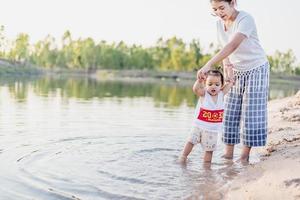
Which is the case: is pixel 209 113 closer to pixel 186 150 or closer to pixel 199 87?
pixel 199 87

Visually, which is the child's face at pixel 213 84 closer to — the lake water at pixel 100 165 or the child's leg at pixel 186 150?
the child's leg at pixel 186 150

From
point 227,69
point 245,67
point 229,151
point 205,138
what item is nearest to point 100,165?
point 205,138

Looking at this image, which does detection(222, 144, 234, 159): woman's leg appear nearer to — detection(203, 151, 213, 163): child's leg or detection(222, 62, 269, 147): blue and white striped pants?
detection(222, 62, 269, 147): blue and white striped pants

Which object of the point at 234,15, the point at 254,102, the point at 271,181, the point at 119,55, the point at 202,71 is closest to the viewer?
the point at 271,181

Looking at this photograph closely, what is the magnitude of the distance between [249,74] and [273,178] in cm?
185

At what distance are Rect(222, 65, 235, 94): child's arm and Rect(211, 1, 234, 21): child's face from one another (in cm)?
61

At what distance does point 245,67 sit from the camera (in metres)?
5.34

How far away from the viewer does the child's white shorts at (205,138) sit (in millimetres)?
5167

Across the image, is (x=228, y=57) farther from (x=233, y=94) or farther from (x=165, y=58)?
(x=165, y=58)

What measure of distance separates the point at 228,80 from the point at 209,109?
1.57 feet

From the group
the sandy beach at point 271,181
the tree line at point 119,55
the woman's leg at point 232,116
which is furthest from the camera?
the tree line at point 119,55

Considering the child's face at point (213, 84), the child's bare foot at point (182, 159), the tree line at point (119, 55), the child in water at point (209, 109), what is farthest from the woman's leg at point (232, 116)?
the tree line at point (119, 55)

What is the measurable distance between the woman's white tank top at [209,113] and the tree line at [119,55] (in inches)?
3085

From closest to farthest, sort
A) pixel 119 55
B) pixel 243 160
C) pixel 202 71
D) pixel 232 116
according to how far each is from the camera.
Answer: pixel 202 71 < pixel 243 160 < pixel 232 116 < pixel 119 55
